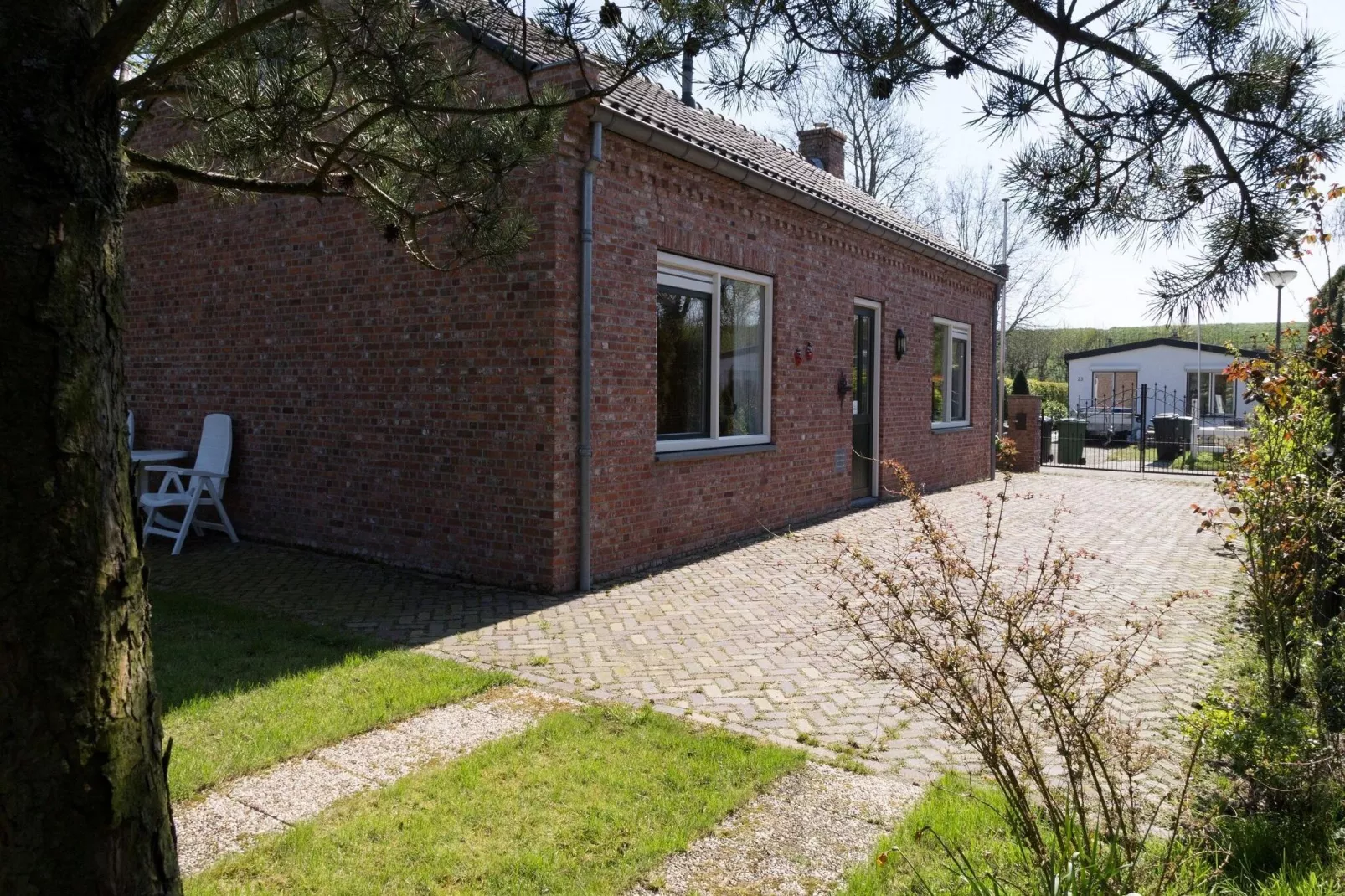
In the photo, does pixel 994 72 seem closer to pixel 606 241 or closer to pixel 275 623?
pixel 606 241

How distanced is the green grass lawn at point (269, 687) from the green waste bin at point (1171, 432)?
2325 centimetres

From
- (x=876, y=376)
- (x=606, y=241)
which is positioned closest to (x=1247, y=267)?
(x=606, y=241)

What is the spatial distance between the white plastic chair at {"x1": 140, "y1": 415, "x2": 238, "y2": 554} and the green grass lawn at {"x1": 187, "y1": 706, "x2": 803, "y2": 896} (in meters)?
5.79

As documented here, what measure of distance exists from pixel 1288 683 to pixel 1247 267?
6.57 ft

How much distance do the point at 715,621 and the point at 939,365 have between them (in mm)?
9977

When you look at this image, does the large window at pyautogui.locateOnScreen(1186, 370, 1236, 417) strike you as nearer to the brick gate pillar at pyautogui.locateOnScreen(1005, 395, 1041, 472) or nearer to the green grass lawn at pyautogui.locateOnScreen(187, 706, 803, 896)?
the brick gate pillar at pyautogui.locateOnScreen(1005, 395, 1041, 472)

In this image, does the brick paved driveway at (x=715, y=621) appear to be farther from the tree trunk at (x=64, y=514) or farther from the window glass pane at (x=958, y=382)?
the window glass pane at (x=958, y=382)

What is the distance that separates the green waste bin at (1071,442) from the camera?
72.4ft

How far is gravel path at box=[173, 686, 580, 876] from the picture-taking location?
3205 mm

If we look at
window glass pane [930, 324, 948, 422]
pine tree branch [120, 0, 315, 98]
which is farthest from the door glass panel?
pine tree branch [120, 0, 315, 98]

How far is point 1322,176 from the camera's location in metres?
3.00

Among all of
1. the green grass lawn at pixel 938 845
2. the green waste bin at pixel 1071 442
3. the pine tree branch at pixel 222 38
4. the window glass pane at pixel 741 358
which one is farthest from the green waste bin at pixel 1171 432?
the pine tree branch at pixel 222 38

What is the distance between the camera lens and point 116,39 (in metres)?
1.89

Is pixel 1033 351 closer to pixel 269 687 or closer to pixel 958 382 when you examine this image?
pixel 958 382
